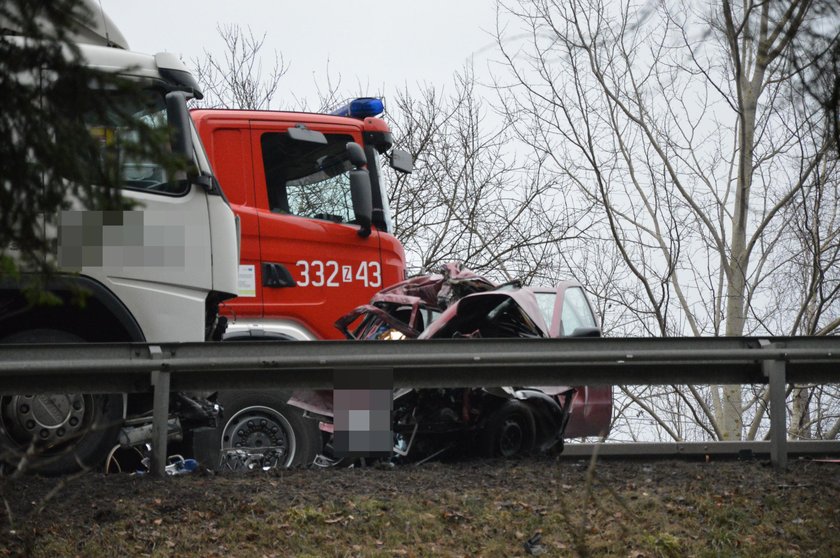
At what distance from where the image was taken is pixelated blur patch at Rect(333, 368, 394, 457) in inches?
283

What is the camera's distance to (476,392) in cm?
816

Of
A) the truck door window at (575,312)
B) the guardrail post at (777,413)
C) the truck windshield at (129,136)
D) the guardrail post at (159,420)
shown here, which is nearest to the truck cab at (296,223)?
the truck door window at (575,312)

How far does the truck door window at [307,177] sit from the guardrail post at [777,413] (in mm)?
4255

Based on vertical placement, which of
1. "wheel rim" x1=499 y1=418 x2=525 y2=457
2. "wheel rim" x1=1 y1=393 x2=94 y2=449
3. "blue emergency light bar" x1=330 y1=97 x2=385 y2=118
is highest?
"blue emergency light bar" x1=330 y1=97 x2=385 y2=118

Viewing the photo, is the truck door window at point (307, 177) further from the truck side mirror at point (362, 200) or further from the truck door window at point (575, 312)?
the truck door window at point (575, 312)

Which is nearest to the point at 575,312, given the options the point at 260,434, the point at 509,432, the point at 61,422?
the point at 509,432

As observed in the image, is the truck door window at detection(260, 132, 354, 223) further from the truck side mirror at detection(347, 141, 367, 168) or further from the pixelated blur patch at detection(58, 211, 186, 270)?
the pixelated blur patch at detection(58, 211, 186, 270)

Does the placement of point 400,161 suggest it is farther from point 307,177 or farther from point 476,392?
point 476,392

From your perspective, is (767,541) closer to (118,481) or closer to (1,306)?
(118,481)

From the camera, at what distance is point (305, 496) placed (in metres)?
5.98

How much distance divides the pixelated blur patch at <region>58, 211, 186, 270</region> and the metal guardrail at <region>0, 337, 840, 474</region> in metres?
0.65

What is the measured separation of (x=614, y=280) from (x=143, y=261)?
51.7 feet

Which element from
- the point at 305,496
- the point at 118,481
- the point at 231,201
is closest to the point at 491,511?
the point at 305,496

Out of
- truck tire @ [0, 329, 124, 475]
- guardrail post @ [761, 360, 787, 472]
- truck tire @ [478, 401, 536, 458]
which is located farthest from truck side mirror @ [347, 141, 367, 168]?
guardrail post @ [761, 360, 787, 472]
